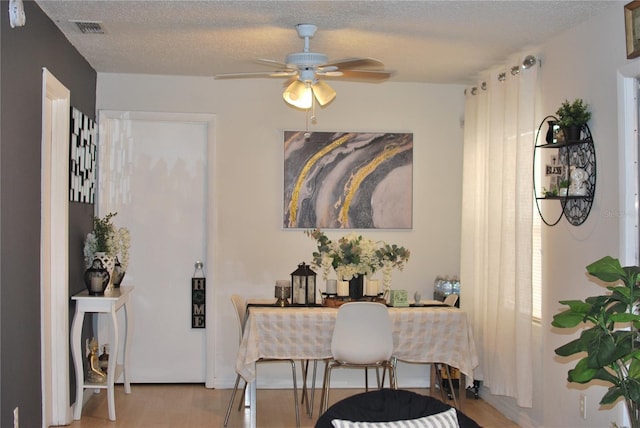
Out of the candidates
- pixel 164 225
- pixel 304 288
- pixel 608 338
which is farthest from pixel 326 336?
Answer: pixel 608 338

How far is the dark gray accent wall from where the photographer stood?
144 inches

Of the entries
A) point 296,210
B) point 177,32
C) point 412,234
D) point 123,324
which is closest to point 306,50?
point 177,32

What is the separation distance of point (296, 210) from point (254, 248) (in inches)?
18.8

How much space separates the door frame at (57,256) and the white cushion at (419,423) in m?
2.69

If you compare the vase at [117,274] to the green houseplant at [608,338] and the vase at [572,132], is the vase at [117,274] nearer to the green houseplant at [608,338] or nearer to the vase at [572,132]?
the vase at [572,132]

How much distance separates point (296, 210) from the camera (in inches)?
249

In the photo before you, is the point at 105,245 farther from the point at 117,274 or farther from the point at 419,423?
the point at 419,423

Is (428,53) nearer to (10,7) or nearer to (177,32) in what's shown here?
(177,32)

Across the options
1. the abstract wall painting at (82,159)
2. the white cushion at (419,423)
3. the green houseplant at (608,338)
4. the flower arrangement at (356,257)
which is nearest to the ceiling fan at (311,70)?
the flower arrangement at (356,257)

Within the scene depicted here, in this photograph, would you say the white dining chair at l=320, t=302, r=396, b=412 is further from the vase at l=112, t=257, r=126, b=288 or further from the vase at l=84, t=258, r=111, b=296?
the vase at l=112, t=257, r=126, b=288

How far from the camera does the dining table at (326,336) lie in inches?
196

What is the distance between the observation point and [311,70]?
461 centimetres

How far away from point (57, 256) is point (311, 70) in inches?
80.5

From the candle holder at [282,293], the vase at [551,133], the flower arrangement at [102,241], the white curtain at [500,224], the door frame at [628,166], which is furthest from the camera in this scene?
the flower arrangement at [102,241]
